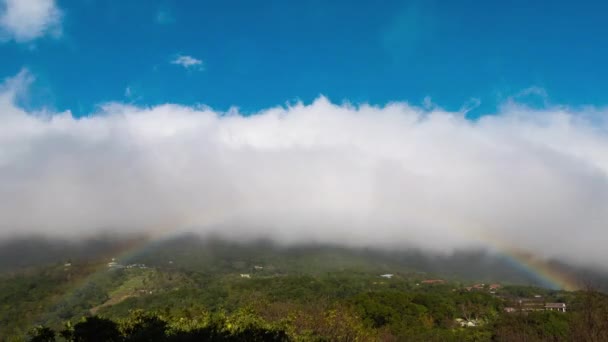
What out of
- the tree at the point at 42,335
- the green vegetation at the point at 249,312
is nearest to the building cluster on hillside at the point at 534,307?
the green vegetation at the point at 249,312

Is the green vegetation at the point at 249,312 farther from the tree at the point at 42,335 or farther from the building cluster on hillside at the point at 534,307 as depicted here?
the building cluster on hillside at the point at 534,307

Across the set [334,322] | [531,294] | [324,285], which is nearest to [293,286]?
[324,285]

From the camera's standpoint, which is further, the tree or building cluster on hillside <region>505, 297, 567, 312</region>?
building cluster on hillside <region>505, 297, 567, 312</region>

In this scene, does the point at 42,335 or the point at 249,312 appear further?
the point at 249,312

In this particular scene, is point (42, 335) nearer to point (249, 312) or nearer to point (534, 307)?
point (249, 312)

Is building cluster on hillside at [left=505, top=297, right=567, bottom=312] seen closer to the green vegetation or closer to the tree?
the green vegetation

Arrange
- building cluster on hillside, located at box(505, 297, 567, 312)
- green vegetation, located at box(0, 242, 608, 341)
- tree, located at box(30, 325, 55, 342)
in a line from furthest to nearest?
building cluster on hillside, located at box(505, 297, 567, 312) → green vegetation, located at box(0, 242, 608, 341) → tree, located at box(30, 325, 55, 342)

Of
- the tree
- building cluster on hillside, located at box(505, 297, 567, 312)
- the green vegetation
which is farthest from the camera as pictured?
building cluster on hillside, located at box(505, 297, 567, 312)

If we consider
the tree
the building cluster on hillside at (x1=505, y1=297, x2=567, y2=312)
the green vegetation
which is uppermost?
the tree

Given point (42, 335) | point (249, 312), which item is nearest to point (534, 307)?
point (249, 312)

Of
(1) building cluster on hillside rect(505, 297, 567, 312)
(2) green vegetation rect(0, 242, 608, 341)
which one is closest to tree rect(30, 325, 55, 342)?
(2) green vegetation rect(0, 242, 608, 341)

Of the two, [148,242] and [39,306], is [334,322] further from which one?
[39,306]
